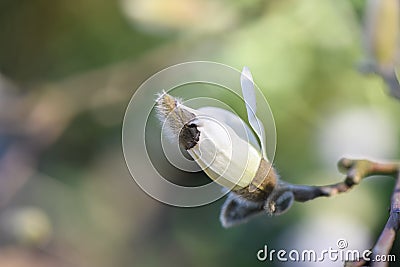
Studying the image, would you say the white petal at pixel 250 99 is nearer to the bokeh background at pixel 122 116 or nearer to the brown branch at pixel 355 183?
the brown branch at pixel 355 183

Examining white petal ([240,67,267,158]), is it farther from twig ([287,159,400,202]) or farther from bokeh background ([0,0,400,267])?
bokeh background ([0,0,400,267])

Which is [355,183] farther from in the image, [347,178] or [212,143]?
[212,143]

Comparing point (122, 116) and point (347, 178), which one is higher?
point (122, 116)

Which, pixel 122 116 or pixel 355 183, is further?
pixel 122 116

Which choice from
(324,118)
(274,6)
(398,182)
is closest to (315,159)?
(324,118)

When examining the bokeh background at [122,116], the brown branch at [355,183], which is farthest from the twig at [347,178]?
the bokeh background at [122,116]

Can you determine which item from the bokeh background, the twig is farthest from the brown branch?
the bokeh background

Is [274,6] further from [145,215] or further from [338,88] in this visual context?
[145,215]

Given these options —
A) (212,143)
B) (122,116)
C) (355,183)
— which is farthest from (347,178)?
(122,116)

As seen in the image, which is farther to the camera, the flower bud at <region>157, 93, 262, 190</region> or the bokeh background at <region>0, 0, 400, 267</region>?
the bokeh background at <region>0, 0, 400, 267</region>
